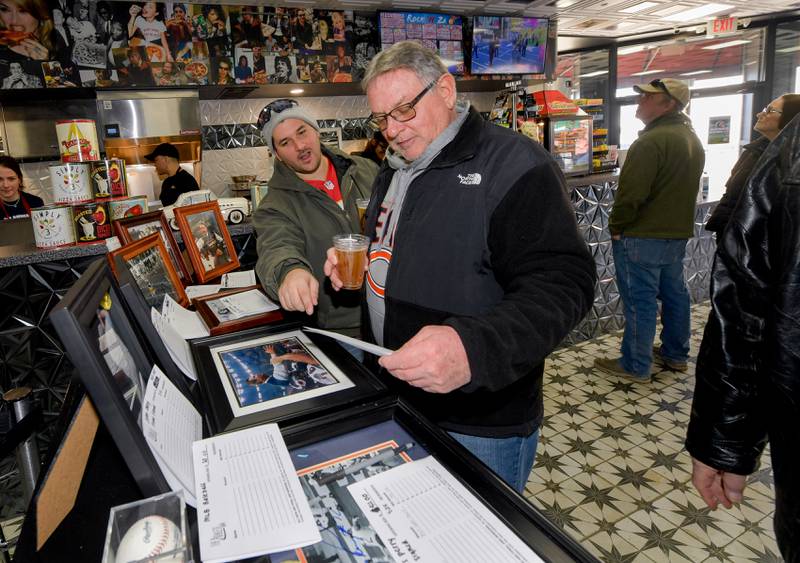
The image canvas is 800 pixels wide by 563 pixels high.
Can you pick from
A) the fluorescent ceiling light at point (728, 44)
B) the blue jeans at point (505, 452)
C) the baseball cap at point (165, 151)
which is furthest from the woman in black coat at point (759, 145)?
the fluorescent ceiling light at point (728, 44)

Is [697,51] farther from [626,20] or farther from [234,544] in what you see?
[234,544]

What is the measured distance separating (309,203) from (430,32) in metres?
4.57

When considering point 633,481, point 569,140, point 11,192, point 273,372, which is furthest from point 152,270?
point 569,140

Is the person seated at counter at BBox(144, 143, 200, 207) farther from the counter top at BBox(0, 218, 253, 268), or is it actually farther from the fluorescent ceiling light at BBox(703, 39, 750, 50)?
the fluorescent ceiling light at BBox(703, 39, 750, 50)

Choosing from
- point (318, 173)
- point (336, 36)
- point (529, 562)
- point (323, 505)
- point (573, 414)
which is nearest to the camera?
point (529, 562)

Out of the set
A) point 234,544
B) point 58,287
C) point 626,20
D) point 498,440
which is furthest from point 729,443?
point 626,20

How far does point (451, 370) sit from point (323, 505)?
1.07ft

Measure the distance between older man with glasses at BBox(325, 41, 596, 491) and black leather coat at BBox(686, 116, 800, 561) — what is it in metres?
0.32

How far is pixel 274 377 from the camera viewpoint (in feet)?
4.02

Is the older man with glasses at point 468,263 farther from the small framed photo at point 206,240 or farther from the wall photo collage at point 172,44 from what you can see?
the wall photo collage at point 172,44

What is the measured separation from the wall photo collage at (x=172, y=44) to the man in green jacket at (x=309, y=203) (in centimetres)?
331

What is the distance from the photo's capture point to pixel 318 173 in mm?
2396

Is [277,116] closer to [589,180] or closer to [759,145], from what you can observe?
[589,180]

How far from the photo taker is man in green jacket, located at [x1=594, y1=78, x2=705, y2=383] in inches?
138
